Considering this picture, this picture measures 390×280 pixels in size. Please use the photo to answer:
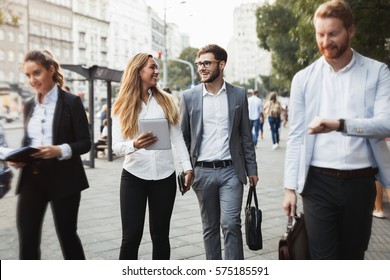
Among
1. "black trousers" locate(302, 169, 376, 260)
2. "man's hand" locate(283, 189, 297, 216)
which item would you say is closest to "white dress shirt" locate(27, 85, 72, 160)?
"man's hand" locate(283, 189, 297, 216)

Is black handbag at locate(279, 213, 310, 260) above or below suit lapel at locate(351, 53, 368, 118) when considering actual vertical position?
below

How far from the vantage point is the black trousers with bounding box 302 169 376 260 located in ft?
7.20

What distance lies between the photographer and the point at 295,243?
7.54 ft

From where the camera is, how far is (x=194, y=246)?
427 cm

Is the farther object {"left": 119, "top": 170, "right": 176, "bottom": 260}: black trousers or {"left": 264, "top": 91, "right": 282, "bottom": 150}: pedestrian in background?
{"left": 264, "top": 91, "right": 282, "bottom": 150}: pedestrian in background

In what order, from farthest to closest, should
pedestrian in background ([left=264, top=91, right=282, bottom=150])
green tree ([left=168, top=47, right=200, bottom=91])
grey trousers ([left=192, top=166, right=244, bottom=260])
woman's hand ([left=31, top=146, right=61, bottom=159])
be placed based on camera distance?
green tree ([left=168, top=47, right=200, bottom=91]), pedestrian in background ([left=264, top=91, right=282, bottom=150]), grey trousers ([left=192, top=166, right=244, bottom=260]), woman's hand ([left=31, top=146, right=61, bottom=159])

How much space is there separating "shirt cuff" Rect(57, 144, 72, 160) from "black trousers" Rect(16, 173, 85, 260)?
0.19 meters

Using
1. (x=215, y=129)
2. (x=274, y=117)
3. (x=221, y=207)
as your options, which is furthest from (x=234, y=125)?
(x=274, y=117)

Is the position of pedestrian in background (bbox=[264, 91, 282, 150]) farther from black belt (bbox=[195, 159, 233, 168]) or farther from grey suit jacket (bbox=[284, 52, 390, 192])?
grey suit jacket (bbox=[284, 52, 390, 192])

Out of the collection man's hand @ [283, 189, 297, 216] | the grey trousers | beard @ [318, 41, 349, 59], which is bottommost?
the grey trousers

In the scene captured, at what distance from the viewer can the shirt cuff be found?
268cm

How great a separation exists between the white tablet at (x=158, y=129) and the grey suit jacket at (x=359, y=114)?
0.89m

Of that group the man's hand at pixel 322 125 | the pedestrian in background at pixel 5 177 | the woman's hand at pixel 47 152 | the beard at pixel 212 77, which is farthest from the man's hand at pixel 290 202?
the pedestrian in background at pixel 5 177

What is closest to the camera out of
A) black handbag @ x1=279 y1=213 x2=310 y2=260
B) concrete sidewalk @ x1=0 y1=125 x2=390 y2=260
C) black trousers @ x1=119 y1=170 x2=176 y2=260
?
black handbag @ x1=279 y1=213 x2=310 y2=260
